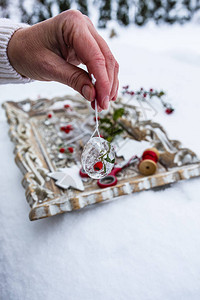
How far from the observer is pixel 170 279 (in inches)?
24.7

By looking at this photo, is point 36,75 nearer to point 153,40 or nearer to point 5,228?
point 5,228

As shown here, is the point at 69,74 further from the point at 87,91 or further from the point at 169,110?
the point at 169,110

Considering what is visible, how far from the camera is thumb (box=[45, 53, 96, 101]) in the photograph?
23.4 inches

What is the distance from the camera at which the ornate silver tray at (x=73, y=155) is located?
0.78 meters

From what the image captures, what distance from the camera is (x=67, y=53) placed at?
68 centimetres

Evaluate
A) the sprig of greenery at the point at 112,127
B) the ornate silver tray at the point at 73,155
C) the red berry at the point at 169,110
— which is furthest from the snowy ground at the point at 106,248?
the red berry at the point at 169,110

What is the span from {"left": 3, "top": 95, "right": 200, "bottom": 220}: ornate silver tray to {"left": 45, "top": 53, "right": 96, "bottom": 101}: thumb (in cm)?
31

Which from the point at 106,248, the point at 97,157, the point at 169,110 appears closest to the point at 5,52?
the point at 97,157

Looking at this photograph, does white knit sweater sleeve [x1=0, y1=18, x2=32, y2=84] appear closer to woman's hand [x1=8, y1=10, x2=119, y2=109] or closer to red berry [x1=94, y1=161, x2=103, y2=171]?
woman's hand [x1=8, y1=10, x2=119, y2=109]

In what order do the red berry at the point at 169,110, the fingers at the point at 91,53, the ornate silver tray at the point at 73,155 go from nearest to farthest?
the fingers at the point at 91,53 → the ornate silver tray at the point at 73,155 → the red berry at the point at 169,110

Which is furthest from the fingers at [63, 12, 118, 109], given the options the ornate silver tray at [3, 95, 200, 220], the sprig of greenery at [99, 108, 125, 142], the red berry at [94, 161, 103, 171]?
the sprig of greenery at [99, 108, 125, 142]

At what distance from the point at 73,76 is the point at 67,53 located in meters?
0.11

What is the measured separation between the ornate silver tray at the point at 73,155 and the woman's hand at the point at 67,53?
314mm

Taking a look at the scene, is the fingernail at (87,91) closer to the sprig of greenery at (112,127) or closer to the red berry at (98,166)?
the red berry at (98,166)
